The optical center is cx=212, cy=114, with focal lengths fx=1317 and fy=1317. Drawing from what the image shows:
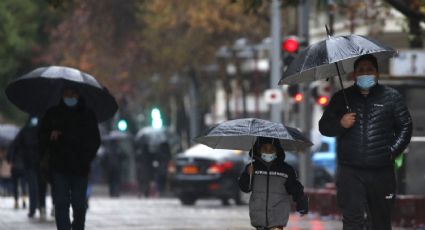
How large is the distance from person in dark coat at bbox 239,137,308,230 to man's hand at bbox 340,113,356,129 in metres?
0.81

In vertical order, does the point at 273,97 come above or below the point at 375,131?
above

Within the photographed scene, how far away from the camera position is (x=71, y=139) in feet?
42.7

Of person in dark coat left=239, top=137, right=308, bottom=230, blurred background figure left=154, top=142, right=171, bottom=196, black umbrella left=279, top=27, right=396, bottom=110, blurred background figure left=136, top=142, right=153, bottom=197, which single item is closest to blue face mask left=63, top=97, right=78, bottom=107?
black umbrella left=279, top=27, right=396, bottom=110

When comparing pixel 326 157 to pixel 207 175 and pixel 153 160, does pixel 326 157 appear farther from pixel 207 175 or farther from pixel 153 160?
pixel 207 175

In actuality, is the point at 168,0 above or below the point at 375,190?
above

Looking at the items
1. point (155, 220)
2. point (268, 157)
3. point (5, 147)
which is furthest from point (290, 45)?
point (268, 157)

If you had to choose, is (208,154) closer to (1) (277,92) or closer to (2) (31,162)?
(1) (277,92)

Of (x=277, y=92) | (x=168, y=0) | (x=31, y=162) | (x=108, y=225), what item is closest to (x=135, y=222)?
(x=108, y=225)

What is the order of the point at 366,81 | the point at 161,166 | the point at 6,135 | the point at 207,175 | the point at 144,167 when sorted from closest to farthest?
the point at 366,81 → the point at 207,175 → the point at 6,135 → the point at 144,167 → the point at 161,166

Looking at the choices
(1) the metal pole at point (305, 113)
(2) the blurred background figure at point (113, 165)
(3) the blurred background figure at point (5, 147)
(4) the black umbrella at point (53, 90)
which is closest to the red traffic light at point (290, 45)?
(1) the metal pole at point (305, 113)

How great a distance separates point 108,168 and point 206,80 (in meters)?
13.9

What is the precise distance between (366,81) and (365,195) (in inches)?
36.0

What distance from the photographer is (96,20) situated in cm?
4416

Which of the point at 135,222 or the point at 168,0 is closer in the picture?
the point at 135,222
